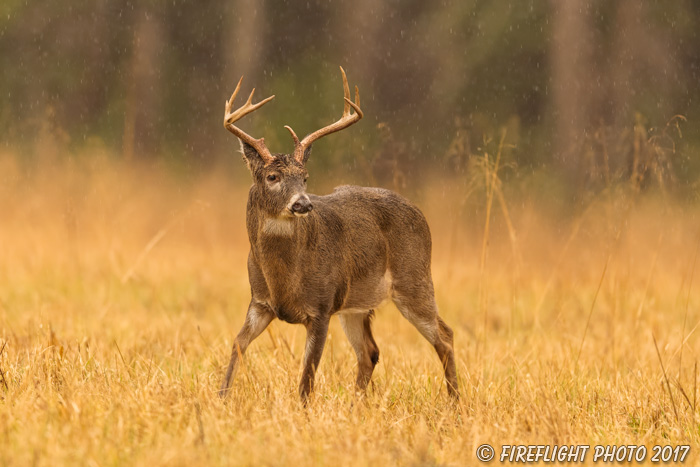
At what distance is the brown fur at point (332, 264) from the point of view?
17.7 feet

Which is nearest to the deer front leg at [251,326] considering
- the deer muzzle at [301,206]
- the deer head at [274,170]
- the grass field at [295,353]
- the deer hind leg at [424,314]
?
the grass field at [295,353]

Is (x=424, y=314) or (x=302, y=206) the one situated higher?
(x=302, y=206)

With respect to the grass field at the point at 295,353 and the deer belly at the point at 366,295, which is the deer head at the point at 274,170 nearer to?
the deer belly at the point at 366,295

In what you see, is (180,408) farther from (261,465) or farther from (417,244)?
(417,244)

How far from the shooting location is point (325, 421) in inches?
180

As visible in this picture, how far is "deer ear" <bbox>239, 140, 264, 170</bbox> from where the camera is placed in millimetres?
5484

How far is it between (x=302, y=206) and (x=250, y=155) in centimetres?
58

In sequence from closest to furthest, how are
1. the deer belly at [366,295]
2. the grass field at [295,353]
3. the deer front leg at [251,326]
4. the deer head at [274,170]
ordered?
1. the grass field at [295,353]
2. the deer head at [274,170]
3. the deer front leg at [251,326]
4. the deer belly at [366,295]

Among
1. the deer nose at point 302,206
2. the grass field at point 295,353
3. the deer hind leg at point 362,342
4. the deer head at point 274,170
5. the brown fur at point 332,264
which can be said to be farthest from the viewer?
the deer hind leg at point 362,342

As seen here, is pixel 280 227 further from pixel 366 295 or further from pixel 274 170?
pixel 366 295

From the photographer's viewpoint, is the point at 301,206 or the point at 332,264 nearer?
the point at 301,206

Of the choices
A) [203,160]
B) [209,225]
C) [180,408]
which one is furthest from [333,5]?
[180,408]

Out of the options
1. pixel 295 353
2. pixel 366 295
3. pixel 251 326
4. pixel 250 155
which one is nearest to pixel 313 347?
pixel 251 326

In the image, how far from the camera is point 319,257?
5531 millimetres
